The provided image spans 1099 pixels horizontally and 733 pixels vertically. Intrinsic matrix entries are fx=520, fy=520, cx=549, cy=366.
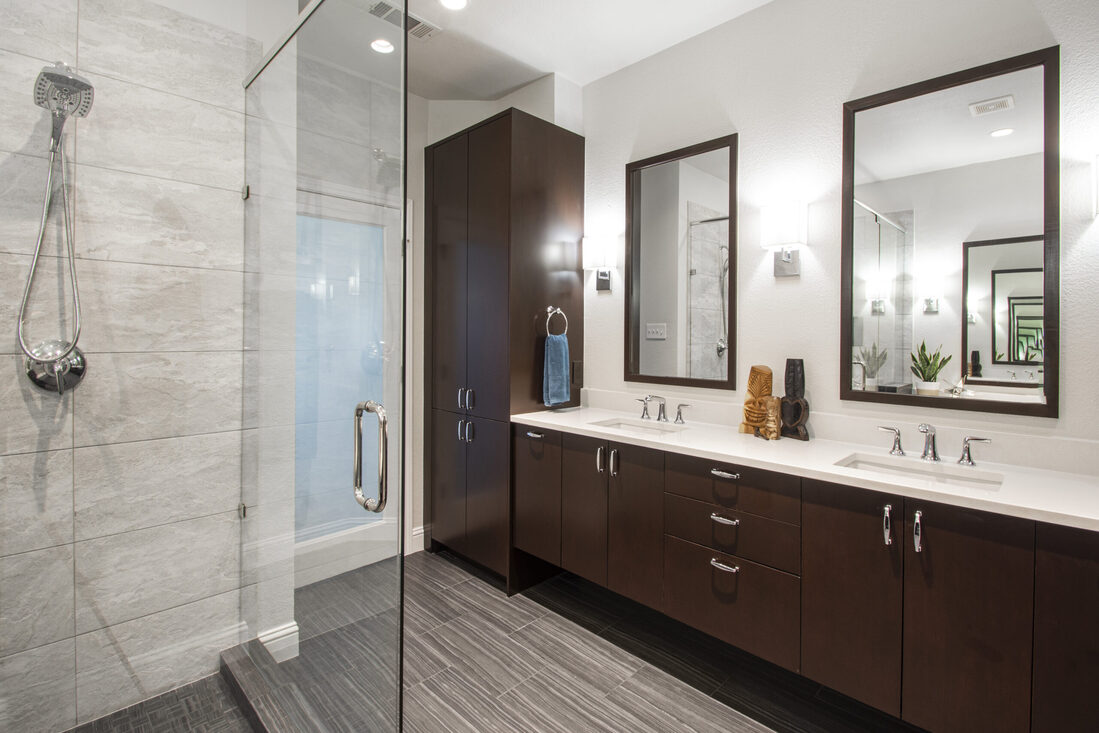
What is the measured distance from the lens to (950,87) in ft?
6.17

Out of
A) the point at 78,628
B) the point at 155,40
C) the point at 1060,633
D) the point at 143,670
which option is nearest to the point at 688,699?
the point at 1060,633

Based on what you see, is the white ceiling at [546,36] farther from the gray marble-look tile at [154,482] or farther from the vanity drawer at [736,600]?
the vanity drawer at [736,600]

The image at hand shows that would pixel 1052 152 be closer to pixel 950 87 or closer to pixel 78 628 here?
pixel 950 87

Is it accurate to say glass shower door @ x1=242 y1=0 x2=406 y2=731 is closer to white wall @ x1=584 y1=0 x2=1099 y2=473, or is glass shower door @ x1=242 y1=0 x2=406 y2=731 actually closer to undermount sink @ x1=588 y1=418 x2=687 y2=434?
undermount sink @ x1=588 y1=418 x2=687 y2=434

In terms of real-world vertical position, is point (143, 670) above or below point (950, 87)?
below

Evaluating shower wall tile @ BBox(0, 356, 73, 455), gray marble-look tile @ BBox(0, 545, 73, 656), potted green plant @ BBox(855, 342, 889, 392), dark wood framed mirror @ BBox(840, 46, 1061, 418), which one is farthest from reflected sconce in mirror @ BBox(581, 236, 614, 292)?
gray marble-look tile @ BBox(0, 545, 73, 656)

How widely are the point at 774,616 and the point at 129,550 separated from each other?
7.32ft

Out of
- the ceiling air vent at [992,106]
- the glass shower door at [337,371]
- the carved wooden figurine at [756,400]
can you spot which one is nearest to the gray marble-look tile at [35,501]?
the glass shower door at [337,371]

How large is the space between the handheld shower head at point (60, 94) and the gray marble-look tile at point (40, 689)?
158 centimetres

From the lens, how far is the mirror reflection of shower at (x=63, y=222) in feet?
5.19

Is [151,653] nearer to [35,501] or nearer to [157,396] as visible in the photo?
[35,501]

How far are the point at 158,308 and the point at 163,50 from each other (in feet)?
2.94

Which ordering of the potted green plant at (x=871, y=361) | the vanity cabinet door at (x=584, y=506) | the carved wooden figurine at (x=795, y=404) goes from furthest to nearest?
1. the vanity cabinet door at (x=584, y=506)
2. the carved wooden figurine at (x=795, y=404)
3. the potted green plant at (x=871, y=361)

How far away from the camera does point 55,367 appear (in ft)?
5.40
